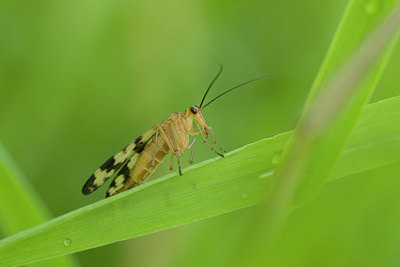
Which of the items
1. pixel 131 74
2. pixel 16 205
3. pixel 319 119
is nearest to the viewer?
pixel 319 119

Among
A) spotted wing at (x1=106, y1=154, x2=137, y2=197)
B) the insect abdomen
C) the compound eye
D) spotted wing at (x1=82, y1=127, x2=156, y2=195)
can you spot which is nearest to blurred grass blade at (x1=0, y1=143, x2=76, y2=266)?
spotted wing at (x1=82, y1=127, x2=156, y2=195)

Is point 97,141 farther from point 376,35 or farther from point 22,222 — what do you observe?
point 376,35

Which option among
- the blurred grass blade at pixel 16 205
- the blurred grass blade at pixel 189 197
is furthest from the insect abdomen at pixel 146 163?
the blurred grass blade at pixel 189 197

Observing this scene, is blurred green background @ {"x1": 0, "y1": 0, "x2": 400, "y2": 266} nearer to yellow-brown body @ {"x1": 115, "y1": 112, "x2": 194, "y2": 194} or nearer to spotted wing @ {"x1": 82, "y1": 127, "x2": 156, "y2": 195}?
yellow-brown body @ {"x1": 115, "y1": 112, "x2": 194, "y2": 194}

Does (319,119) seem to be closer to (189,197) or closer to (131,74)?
(189,197)

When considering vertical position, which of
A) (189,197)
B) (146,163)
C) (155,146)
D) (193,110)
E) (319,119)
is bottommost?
(146,163)

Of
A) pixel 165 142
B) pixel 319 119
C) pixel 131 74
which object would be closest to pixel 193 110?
pixel 165 142

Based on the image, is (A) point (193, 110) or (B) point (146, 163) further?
(B) point (146, 163)
